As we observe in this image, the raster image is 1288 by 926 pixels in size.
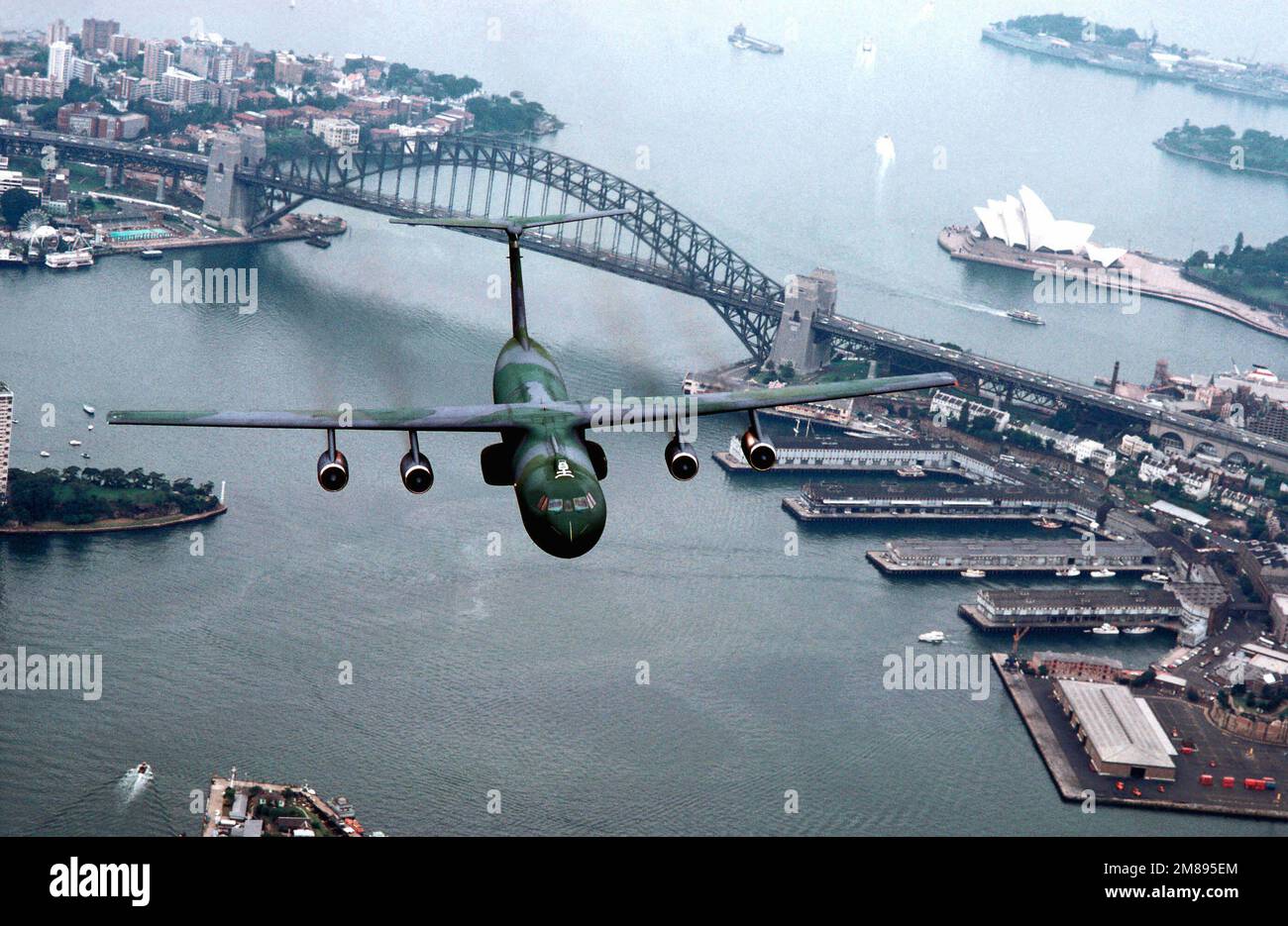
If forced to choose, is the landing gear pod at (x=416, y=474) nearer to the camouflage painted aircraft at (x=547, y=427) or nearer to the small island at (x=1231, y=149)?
the camouflage painted aircraft at (x=547, y=427)

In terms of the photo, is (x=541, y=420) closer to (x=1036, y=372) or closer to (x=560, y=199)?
(x=1036, y=372)

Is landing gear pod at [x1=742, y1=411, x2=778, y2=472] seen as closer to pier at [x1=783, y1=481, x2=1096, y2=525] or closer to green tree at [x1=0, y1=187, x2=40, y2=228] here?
pier at [x1=783, y1=481, x2=1096, y2=525]

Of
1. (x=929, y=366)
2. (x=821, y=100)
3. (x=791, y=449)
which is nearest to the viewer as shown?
(x=791, y=449)

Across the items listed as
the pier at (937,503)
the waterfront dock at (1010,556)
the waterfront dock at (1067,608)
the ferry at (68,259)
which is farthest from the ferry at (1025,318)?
the ferry at (68,259)

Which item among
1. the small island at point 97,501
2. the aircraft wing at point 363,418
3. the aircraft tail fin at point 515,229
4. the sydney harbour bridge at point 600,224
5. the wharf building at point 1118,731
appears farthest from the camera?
the sydney harbour bridge at point 600,224
